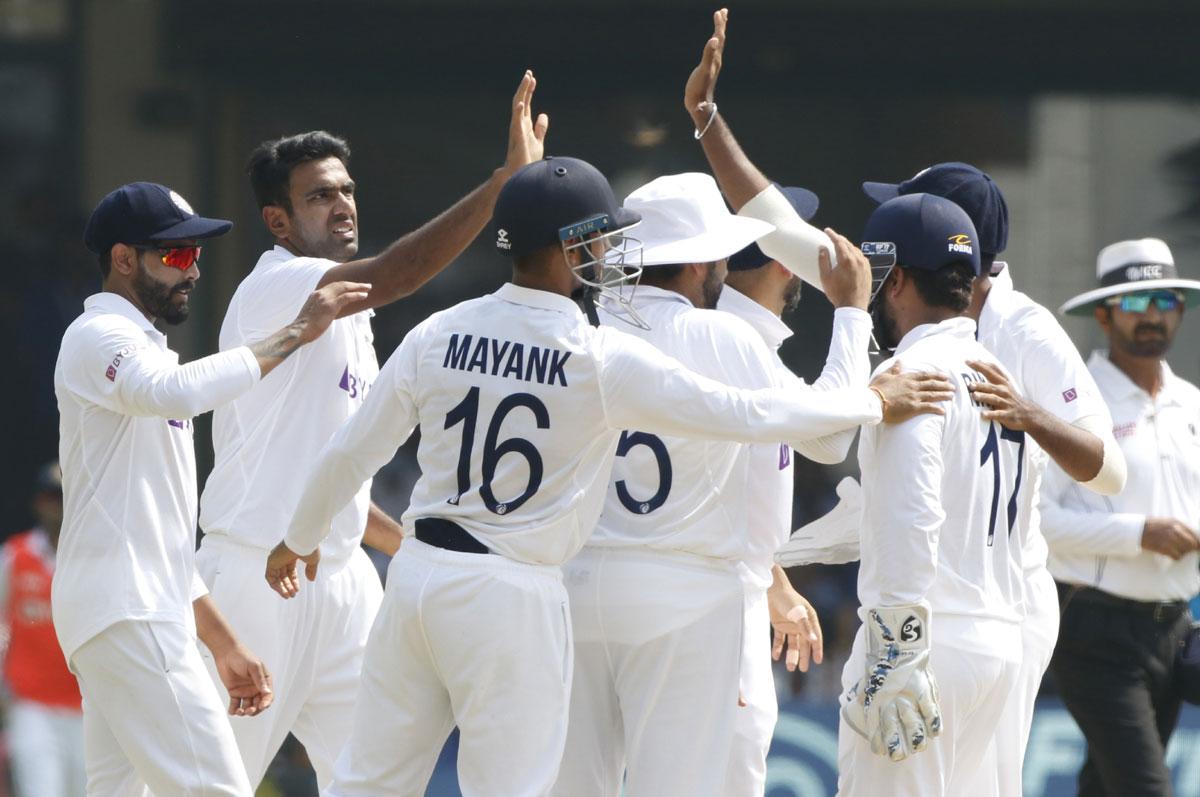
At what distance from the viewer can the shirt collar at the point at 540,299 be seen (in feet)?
13.1

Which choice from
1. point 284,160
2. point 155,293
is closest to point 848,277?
point 155,293

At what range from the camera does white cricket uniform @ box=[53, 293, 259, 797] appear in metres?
4.39

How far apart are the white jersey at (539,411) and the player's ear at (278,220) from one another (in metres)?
1.42

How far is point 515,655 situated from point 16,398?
501cm

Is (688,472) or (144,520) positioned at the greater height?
(688,472)

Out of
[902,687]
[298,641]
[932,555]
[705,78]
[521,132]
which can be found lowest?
[298,641]

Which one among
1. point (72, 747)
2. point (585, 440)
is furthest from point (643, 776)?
point (72, 747)

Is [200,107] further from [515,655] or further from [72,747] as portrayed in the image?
[515,655]

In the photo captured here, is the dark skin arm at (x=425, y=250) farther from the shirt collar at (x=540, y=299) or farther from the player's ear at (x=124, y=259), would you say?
the shirt collar at (x=540, y=299)

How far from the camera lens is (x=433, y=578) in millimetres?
3914

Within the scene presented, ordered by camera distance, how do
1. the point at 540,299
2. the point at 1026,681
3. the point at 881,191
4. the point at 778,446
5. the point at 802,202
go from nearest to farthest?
the point at 540,299, the point at 778,446, the point at 1026,681, the point at 881,191, the point at 802,202

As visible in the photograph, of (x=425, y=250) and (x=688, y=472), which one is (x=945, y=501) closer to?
(x=688, y=472)

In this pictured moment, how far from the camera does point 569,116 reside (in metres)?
8.27

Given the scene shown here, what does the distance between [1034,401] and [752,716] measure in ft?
3.40
